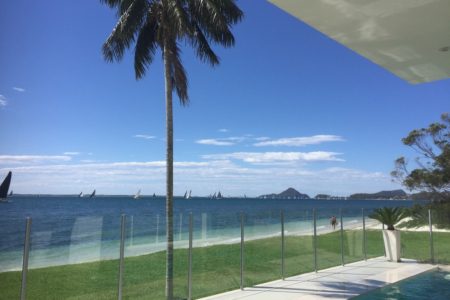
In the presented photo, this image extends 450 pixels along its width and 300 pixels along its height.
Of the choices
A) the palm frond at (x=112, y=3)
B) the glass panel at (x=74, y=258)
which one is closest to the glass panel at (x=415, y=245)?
the glass panel at (x=74, y=258)

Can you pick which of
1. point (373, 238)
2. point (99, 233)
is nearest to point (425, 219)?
point (373, 238)

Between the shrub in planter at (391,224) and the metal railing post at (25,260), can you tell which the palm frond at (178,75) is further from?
the shrub in planter at (391,224)

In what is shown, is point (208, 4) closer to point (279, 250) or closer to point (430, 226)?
point (279, 250)

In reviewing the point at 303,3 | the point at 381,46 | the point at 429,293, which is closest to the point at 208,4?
the point at 381,46

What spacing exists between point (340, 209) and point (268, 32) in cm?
828

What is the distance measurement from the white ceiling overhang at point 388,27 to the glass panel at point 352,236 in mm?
7137

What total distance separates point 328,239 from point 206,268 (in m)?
4.98

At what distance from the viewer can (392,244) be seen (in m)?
14.0

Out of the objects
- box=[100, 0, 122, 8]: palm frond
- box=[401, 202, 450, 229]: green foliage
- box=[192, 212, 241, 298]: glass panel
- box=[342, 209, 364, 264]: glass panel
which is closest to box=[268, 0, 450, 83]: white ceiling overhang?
box=[192, 212, 241, 298]: glass panel

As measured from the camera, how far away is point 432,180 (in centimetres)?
2394

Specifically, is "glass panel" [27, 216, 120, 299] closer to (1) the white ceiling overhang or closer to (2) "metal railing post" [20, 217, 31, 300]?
(2) "metal railing post" [20, 217, 31, 300]

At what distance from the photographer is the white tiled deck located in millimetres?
8682

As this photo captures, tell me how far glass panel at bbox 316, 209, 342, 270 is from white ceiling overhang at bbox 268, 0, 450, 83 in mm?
6082

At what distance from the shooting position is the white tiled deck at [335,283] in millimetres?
8682
